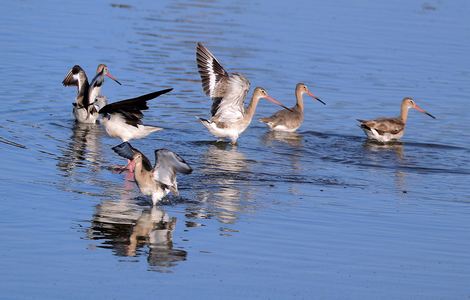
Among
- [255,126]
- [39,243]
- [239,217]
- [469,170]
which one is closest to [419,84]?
[255,126]

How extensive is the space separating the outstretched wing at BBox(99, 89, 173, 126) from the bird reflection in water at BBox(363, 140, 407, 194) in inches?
123

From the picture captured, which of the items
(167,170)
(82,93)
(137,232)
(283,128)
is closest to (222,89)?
(283,128)

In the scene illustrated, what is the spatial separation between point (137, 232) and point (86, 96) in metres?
6.41

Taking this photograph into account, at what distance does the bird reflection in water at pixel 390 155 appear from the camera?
1296 cm

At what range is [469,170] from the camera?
13.5m

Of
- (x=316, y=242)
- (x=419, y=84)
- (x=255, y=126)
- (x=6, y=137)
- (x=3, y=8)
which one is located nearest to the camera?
(x=316, y=242)

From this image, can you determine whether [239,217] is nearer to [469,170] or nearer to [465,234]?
[465,234]

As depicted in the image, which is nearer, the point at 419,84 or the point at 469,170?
the point at 469,170

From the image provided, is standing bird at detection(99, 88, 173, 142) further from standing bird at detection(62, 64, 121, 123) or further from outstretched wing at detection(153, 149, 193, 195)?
outstretched wing at detection(153, 149, 193, 195)

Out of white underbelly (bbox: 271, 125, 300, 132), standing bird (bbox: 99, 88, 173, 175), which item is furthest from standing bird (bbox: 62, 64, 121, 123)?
white underbelly (bbox: 271, 125, 300, 132)

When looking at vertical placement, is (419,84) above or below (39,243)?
above

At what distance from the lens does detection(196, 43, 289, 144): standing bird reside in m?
14.7

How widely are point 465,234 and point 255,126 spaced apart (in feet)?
22.3

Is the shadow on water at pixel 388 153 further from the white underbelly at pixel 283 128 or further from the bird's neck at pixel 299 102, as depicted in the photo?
the bird's neck at pixel 299 102
